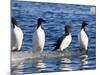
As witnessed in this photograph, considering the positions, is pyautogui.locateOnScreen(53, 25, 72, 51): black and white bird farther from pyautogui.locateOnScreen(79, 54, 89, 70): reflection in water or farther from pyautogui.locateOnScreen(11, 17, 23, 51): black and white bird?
pyautogui.locateOnScreen(11, 17, 23, 51): black and white bird

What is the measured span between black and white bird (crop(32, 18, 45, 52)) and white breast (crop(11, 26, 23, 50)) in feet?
0.38

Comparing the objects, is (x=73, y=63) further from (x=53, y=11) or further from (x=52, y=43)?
(x=53, y=11)

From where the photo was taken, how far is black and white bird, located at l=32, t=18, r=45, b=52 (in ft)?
6.87

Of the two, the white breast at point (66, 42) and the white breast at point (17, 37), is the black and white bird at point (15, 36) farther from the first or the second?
the white breast at point (66, 42)

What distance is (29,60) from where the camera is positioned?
207cm

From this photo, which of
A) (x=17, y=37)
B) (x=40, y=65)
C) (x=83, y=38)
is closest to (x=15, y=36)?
(x=17, y=37)

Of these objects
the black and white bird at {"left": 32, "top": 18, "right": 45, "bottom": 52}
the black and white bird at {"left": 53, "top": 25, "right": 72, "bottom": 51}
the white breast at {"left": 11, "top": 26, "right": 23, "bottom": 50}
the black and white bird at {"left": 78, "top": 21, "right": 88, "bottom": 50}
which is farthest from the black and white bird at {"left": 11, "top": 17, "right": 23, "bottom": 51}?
the black and white bird at {"left": 78, "top": 21, "right": 88, "bottom": 50}

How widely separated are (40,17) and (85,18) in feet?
1.51

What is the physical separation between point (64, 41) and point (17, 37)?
1.43 feet

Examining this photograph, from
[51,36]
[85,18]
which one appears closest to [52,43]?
[51,36]

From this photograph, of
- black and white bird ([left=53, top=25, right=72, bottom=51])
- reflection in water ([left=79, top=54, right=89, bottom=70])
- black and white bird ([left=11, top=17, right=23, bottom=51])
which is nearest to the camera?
black and white bird ([left=11, top=17, right=23, bottom=51])

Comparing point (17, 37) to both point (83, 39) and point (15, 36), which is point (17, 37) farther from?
point (83, 39)

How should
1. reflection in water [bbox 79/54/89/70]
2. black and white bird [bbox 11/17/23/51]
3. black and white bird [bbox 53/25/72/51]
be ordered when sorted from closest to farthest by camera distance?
black and white bird [bbox 11/17/23/51] < black and white bird [bbox 53/25/72/51] < reflection in water [bbox 79/54/89/70]

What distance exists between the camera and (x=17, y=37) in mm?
2021
